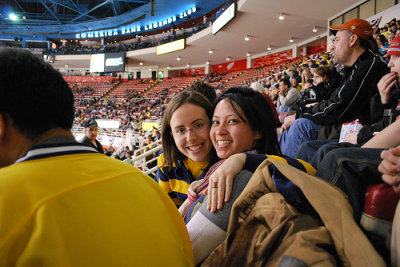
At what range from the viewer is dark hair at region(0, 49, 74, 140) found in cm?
69

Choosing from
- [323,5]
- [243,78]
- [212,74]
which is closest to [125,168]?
[323,5]

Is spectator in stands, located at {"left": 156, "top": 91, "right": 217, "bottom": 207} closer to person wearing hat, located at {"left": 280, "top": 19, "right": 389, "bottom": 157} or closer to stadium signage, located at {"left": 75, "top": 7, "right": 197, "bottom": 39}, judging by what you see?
person wearing hat, located at {"left": 280, "top": 19, "right": 389, "bottom": 157}

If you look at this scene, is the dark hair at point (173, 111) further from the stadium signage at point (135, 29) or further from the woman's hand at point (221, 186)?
the stadium signage at point (135, 29)

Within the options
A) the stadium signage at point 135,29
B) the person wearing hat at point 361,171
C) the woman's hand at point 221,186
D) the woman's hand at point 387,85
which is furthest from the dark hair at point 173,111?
the stadium signage at point 135,29

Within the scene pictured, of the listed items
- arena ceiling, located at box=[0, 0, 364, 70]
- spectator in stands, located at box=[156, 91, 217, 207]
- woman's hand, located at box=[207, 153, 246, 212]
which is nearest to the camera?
woman's hand, located at box=[207, 153, 246, 212]

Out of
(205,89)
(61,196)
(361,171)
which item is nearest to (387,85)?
(361,171)

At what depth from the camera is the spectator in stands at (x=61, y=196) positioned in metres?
0.50

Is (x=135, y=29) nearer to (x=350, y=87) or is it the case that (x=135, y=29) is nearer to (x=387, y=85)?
(x=350, y=87)

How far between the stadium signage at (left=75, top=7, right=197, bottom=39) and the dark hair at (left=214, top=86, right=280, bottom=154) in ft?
73.0

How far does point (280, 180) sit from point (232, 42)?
16.3m

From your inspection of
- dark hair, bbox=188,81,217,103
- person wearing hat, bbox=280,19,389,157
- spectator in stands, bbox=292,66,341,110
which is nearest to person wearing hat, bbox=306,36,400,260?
person wearing hat, bbox=280,19,389,157

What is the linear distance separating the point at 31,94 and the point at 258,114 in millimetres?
1024

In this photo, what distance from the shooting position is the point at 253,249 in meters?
0.60

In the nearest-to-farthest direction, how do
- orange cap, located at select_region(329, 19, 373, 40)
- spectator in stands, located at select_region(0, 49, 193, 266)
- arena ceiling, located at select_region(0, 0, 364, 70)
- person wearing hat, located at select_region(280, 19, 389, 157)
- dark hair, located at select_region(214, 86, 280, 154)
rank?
spectator in stands, located at select_region(0, 49, 193, 266)
dark hair, located at select_region(214, 86, 280, 154)
person wearing hat, located at select_region(280, 19, 389, 157)
orange cap, located at select_region(329, 19, 373, 40)
arena ceiling, located at select_region(0, 0, 364, 70)
